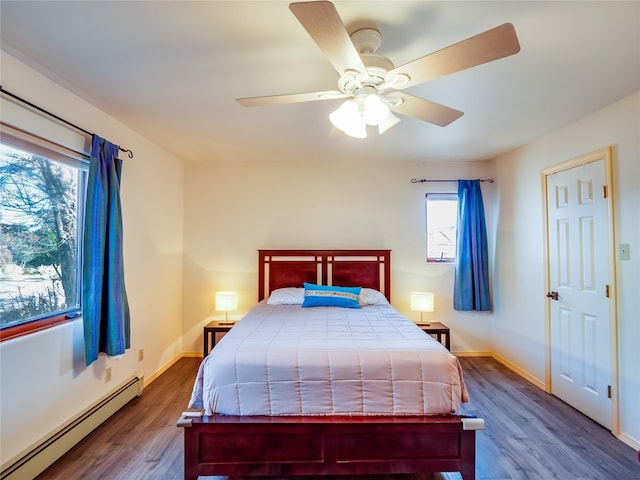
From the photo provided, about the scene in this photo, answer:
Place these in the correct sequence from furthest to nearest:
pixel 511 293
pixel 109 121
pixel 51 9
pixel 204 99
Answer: pixel 511 293 → pixel 109 121 → pixel 204 99 → pixel 51 9

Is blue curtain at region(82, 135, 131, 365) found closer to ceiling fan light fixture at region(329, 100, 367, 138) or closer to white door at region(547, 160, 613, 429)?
ceiling fan light fixture at region(329, 100, 367, 138)

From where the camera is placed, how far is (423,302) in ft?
12.0

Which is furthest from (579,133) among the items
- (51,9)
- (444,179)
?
(51,9)

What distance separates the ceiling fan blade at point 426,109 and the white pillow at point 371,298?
82.1 inches

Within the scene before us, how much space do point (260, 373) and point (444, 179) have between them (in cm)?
340

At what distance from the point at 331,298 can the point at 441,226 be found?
1.90m

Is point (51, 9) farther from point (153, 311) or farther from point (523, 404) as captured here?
point (523, 404)

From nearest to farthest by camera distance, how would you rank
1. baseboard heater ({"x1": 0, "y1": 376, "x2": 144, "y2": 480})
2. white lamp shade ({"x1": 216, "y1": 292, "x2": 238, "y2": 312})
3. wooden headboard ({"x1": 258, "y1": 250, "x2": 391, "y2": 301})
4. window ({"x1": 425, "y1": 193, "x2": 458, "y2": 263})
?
baseboard heater ({"x1": 0, "y1": 376, "x2": 144, "y2": 480}) < white lamp shade ({"x1": 216, "y1": 292, "x2": 238, "y2": 312}) < wooden headboard ({"x1": 258, "y1": 250, "x2": 391, "y2": 301}) < window ({"x1": 425, "y1": 193, "x2": 458, "y2": 263})

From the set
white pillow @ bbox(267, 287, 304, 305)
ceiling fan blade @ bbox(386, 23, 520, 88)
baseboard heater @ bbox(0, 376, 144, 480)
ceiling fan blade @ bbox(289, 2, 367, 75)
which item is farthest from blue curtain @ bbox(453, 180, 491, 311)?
baseboard heater @ bbox(0, 376, 144, 480)

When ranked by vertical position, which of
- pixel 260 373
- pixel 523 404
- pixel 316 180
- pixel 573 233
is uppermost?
pixel 316 180

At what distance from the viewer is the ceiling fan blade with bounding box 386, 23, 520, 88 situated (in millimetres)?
1140

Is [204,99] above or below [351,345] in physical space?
above

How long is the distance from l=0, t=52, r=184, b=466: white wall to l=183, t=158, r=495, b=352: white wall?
283mm

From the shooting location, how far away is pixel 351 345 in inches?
78.7
